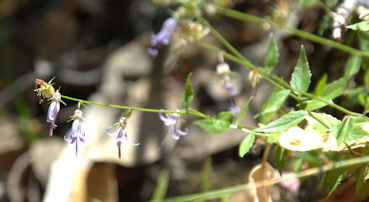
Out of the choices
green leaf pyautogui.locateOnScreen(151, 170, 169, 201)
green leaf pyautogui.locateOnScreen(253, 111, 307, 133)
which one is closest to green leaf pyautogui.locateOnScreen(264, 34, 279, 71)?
green leaf pyautogui.locateOnScreen(253, 111, 307, 133)

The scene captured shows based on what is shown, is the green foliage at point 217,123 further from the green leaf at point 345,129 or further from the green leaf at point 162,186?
the green leaf at point 162,186

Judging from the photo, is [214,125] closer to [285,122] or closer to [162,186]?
[285,122]

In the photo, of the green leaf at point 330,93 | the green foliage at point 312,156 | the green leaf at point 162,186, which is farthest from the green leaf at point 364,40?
the green leaf at point 162,186

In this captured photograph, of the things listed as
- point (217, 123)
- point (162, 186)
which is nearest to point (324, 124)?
point (217, 123)

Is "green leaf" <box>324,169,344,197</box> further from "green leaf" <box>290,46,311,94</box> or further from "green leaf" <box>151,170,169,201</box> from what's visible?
"green leaf" <box>151,170,169,201</box>

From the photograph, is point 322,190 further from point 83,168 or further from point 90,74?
point 90,74

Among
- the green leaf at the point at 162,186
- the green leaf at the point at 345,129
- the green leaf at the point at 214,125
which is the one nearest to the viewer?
the green leaf at the point at 345,129
